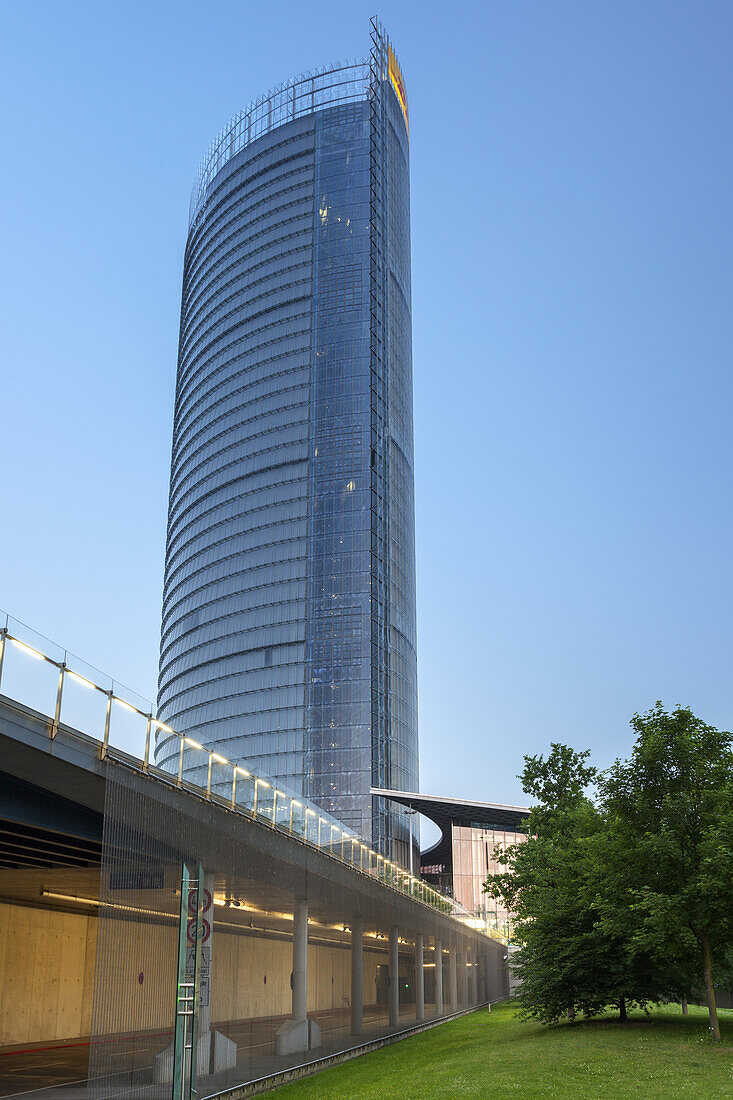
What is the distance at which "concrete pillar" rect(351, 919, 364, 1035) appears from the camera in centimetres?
4494

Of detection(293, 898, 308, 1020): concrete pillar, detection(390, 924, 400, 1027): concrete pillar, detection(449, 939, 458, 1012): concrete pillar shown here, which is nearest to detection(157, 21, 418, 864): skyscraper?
detection(449, 939, 458, 1012): concrete pillar

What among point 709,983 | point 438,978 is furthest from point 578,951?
point 438,978

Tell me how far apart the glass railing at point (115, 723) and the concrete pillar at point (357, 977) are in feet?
45.2

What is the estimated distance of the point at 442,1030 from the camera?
54.4m

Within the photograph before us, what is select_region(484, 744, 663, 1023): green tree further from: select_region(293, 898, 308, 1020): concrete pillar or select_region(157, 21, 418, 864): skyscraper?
select_region(157, 21, 418, 864): skyscraper

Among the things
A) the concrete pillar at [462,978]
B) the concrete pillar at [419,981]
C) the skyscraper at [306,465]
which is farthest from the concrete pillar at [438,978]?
the skyscraper at [306,465]

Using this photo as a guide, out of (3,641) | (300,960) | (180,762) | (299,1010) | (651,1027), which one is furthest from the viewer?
(651,1027)

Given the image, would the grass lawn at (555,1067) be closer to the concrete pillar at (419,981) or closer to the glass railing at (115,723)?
the glass railing at (115,723)

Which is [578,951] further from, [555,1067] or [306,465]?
[306,465]

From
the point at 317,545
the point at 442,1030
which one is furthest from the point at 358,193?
the point at 442,1030

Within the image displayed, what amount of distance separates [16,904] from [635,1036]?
25.0 m

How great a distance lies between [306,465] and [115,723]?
112728 millimetres

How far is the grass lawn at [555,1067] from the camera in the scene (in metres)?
24.6

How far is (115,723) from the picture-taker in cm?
2359
